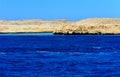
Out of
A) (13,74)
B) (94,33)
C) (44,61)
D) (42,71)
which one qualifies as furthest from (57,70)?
(94,33)

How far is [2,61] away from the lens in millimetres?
51094

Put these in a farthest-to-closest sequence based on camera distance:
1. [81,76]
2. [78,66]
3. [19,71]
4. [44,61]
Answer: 1. [44,61]
2. [78,66]
3. [19,71]
4. [81,76]

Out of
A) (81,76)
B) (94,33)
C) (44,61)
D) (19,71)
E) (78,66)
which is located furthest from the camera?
(94,33)

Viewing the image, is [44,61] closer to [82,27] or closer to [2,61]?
[2,61]

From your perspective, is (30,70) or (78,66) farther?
(78,66)

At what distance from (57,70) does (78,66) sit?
11.5 ft

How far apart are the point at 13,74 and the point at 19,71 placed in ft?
6.83

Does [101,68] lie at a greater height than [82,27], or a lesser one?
lesser

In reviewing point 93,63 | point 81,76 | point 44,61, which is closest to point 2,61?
point 44,61

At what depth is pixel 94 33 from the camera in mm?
151625

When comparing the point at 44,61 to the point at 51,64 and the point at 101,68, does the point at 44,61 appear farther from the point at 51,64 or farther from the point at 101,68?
the point at 101,68

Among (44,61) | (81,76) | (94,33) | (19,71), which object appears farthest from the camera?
(94,33)

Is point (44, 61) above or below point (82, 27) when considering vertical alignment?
below

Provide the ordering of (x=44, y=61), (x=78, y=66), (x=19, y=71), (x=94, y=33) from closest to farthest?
(x=19, y=71)
(x=78, y=66)
(x=44, y=61)
(x=94, y=33)
